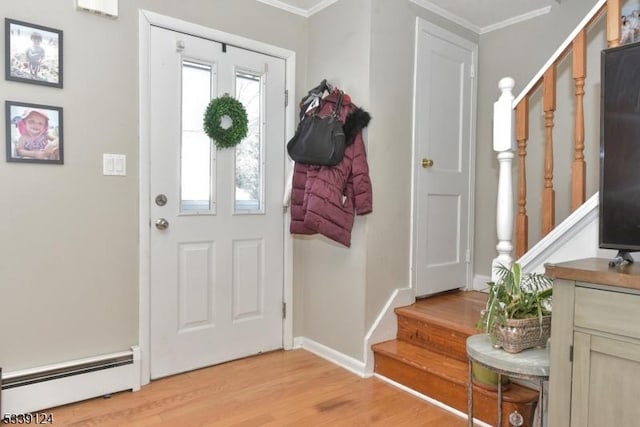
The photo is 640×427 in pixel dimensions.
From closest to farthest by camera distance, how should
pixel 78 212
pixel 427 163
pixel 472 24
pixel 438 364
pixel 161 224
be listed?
pixel 78 212 → pixel 438 364 → pixel 161 224 → pixel 427 163 → pixel 472 24

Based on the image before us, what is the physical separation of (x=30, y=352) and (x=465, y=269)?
2758 mm

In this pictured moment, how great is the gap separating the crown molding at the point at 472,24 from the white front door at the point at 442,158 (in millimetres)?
111

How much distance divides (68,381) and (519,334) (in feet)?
6.86

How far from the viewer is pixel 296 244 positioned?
2.99 m

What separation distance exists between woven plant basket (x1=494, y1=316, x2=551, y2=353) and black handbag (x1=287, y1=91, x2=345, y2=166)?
1.25m

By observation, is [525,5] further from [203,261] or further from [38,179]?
[38,179]

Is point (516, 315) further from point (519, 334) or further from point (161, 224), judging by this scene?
point (161, 224)

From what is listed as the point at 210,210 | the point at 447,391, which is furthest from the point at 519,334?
the point at 210,210

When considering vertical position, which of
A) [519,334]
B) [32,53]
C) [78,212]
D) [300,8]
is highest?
[300,8]

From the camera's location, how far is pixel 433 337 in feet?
8.14

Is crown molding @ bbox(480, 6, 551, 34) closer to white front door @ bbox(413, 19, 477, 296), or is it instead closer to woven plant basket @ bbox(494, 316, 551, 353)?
white front door @ bbox(413, 19, 477, 296)

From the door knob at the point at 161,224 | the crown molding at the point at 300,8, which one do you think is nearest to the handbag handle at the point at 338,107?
the crown molding at the point at 300,8

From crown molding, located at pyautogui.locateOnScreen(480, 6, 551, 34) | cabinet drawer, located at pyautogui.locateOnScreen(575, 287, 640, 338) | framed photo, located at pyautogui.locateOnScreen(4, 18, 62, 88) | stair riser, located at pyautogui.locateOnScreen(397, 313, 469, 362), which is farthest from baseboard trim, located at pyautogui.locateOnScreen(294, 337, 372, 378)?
crown molding, located at pyautogui.locateOnScreen(480, 6, 551, 34)

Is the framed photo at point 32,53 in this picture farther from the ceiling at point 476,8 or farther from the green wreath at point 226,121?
the ceiling at point 476,8
